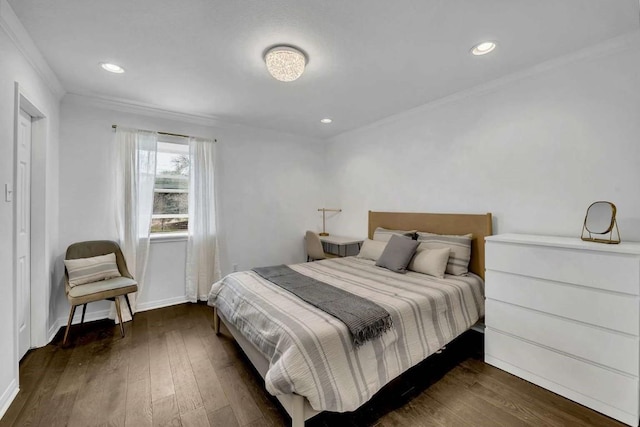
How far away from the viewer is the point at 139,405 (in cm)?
177

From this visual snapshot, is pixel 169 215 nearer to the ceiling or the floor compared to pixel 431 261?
nearer to the ceiling

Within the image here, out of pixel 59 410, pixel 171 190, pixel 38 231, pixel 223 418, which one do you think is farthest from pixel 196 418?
pixel 171 190

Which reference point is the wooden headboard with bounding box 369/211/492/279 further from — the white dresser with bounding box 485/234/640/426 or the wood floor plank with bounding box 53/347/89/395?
the wood floor plank with bounding box 53/347/89/395

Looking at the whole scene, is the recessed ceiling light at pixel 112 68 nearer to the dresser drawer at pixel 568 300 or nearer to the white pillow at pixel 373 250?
the white pillow at pixel 373 250

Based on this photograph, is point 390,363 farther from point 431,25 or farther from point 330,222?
point 330,222

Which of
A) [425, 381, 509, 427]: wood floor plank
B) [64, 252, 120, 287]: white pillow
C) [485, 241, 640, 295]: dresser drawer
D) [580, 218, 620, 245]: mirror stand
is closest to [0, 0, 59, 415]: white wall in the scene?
[64, 252, 120, 287]: white pillow

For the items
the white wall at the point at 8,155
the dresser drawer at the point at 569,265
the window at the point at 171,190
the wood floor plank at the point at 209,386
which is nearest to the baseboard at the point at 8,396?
the white wall at the point at 8,155

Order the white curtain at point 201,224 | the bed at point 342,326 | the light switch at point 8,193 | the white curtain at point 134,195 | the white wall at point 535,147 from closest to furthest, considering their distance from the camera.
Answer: the bed at point 342,326 < the light switch at point 8,193 < the white wall at point 535,147 < the white curtain at point 134,195 < the white curtain at point 201,224

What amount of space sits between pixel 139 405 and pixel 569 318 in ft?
9.67

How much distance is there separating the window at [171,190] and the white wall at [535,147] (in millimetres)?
2837

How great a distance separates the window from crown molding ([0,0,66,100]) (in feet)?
3.82

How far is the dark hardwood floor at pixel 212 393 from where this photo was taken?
5.41 feet

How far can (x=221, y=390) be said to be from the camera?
192 centimetres

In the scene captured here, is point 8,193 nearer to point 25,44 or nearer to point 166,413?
point 25,44
